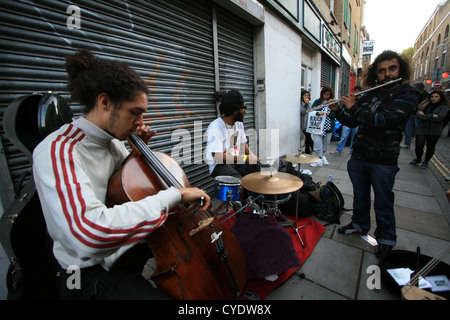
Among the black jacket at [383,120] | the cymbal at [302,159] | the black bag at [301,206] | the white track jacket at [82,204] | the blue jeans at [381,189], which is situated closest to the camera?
the white track jacket at [82,204]

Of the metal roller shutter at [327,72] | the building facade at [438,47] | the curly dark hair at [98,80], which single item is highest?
the building facade at [438,47]

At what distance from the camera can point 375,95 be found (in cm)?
234

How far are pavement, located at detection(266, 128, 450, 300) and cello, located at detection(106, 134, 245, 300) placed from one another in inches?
35.9

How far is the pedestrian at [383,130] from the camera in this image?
2086 millimetres

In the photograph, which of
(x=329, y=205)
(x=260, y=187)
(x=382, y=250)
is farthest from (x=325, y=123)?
(x=260, y=187)

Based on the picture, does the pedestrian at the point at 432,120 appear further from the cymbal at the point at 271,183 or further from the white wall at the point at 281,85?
the cymbal at the point at 271,183

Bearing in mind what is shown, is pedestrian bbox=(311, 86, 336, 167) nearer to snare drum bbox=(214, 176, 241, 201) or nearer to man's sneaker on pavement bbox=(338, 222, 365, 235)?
man's sneaker on pavement bbox=(338, 222, 365, 235)

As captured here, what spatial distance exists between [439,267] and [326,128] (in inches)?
170

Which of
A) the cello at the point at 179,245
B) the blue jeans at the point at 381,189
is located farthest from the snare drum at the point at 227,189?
the blue jeans at the point at 381,189

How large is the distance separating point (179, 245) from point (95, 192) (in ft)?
1.88

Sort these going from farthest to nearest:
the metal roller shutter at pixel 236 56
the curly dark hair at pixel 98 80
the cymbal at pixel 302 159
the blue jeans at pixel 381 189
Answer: the metal roller shutter at pixel 236 56 < the cymbal at pixel 302 159 < the blue jeans at pixel 381 189 < the curly dark hair at pixel 98 80

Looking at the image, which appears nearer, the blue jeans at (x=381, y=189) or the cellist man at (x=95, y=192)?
the cellist man at (x=95, y=192)

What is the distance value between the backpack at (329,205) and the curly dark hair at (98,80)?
10.0 ft

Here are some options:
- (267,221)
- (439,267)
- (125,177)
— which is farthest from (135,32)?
(439,267)
